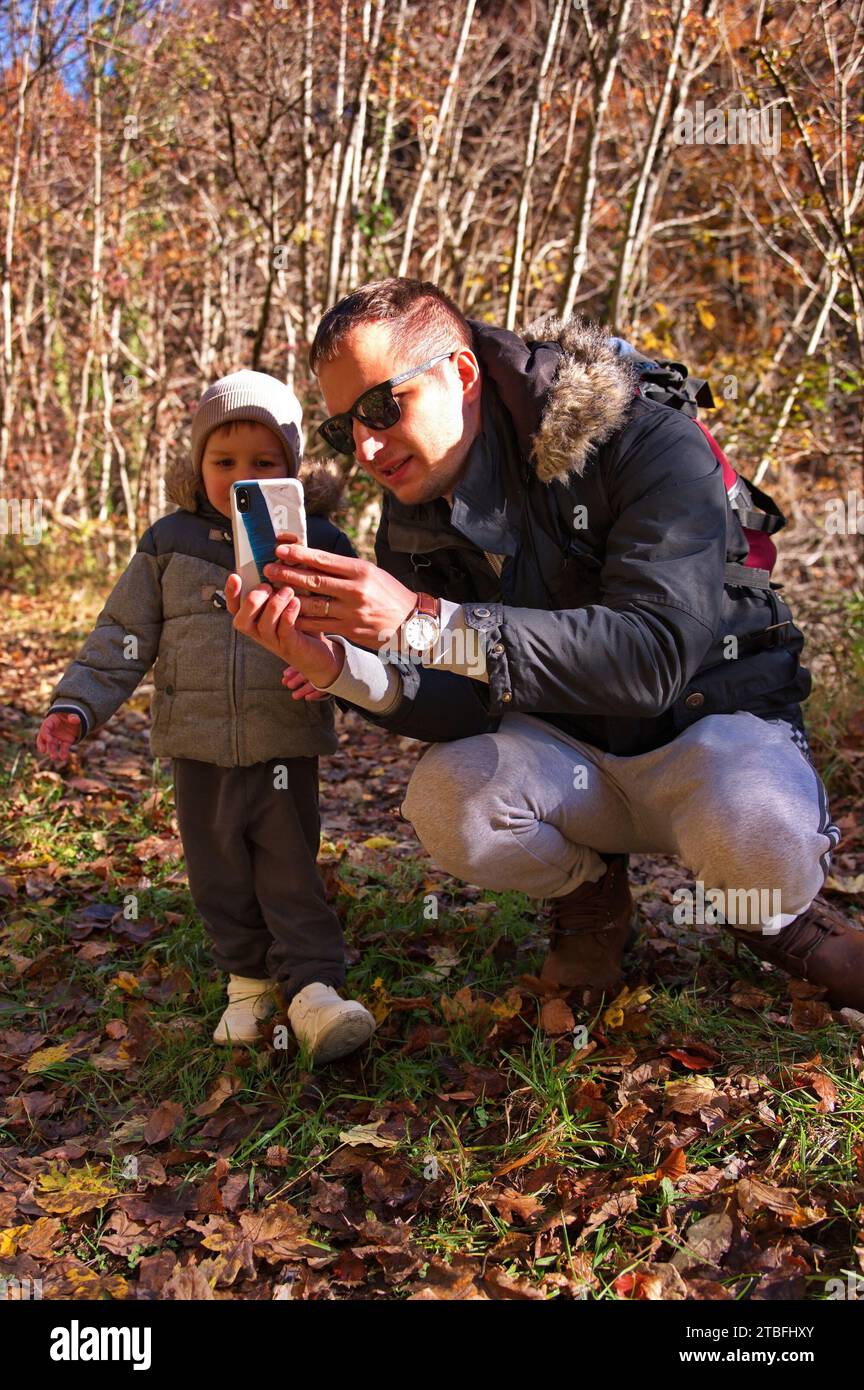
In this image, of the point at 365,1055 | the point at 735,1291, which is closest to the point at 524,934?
the point at 365,1055

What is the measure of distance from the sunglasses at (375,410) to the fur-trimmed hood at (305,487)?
353mm

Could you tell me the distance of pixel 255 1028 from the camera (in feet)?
8.64

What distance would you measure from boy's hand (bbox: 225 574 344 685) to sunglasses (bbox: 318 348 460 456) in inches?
16.6

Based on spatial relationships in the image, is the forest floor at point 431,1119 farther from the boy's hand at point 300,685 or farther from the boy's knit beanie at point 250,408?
the boy's knit beanie at point 250,408

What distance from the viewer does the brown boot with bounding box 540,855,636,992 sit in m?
2.61

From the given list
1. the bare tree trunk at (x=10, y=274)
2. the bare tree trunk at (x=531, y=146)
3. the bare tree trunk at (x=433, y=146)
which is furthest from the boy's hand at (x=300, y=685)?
the bare tree trunk at (x=10, y=274)

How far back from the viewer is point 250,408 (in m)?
2.58

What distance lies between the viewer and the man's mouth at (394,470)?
2.44m

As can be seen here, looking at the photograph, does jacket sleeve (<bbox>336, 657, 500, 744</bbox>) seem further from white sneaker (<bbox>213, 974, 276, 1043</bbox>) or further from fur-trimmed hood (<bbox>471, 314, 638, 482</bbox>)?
white sneaker (<bbox>213, 974, 276, 1043</bbox>)

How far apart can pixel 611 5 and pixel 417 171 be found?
2.19 meters

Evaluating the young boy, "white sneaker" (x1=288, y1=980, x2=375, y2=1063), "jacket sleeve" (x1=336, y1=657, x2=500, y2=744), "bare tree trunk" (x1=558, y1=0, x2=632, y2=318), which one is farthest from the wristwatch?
"bare tree trunk" (x1=558, y1=0, x2=632, y2=318)

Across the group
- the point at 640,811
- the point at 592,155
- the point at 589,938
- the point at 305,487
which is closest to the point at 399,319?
the point at 305,487
